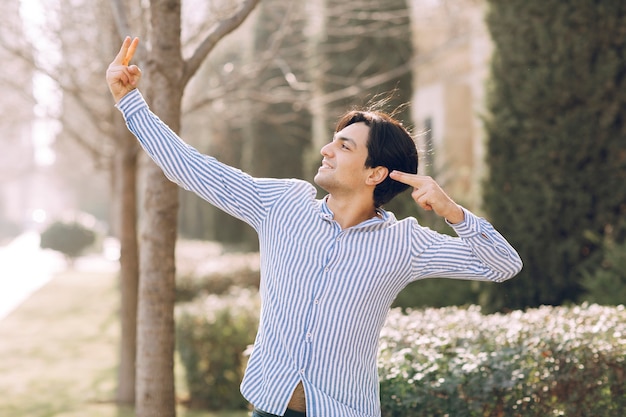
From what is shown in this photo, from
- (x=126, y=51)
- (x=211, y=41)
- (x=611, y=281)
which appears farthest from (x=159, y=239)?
(x=611, y=281)

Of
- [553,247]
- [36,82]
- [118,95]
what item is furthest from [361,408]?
[36,82]

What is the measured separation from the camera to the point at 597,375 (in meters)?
3.79

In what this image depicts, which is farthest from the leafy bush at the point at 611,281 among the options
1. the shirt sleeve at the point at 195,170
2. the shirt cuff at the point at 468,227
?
the shirt sleeve at the point at 195,170

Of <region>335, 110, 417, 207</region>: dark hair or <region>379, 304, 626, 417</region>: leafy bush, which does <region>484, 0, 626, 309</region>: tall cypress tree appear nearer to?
<region>379, 304, 626, 417</region>: leafy bush

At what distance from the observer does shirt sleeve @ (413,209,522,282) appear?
2453mm

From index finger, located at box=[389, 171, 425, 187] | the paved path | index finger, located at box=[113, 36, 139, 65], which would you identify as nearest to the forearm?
index finger, located at box=[389, 171, 425, 187]

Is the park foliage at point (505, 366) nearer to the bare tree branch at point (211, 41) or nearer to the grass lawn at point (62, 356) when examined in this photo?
the bare tree branch at point (211, 41)

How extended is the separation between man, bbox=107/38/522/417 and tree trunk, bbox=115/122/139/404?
5.11 metres

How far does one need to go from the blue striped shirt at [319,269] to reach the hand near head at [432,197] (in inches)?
2.0

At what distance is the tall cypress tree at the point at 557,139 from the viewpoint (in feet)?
22.8

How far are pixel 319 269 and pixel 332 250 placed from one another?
73 millimetres

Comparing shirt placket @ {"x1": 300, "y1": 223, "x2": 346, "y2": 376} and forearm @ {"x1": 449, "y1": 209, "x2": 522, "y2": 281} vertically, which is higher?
forearm @ {"x1": 449, "y1": 209, "x2": 522, "y2": 281}

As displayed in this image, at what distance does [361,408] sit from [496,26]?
5.85m

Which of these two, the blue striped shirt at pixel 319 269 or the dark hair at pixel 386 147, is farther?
the dark hair at pixel 386 147
